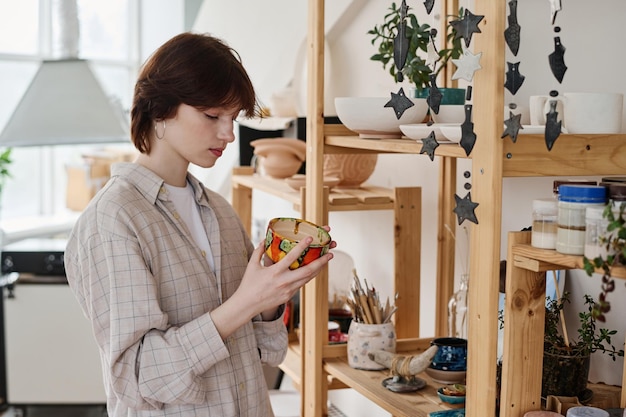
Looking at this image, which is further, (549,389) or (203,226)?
(203,226)

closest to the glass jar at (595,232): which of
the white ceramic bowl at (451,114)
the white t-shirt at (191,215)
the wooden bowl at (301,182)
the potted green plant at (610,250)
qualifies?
the potted green plant at (610,250)

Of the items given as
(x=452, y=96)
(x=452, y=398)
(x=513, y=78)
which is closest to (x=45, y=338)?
(x=452, y=398)

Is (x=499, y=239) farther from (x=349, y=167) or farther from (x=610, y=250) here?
(x=349, y=167)

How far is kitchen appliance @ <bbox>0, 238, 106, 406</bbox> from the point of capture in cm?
367

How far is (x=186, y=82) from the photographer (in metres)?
1.58

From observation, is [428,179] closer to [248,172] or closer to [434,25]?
[434,25]

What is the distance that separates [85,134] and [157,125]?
2453mm

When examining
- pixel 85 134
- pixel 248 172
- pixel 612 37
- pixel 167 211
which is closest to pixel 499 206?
pixel 612 37

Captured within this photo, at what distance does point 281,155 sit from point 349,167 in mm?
285

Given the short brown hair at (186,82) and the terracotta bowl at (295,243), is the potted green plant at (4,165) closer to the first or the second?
the short brown hair at (186,82)

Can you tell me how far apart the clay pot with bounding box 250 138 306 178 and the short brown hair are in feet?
2.68

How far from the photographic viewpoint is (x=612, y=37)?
5.13ft

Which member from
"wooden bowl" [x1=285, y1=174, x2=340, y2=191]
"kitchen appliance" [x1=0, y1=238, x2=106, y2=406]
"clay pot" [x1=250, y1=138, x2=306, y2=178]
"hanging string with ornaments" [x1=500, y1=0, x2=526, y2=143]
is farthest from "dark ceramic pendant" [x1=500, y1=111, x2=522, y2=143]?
"kitchen appliance" [x1=0, y1=238, x2=106, y2=406]

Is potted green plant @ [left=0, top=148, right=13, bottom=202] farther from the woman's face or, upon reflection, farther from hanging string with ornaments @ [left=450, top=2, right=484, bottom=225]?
hanging string with ornaments @ [left=450, top=2, right=484, bottom=225]
